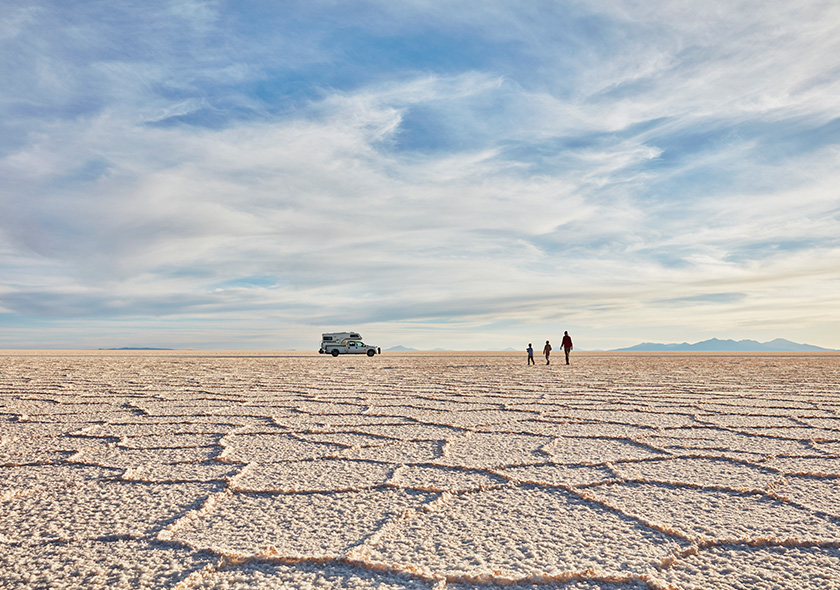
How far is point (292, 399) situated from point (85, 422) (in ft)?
8.29

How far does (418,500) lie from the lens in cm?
295

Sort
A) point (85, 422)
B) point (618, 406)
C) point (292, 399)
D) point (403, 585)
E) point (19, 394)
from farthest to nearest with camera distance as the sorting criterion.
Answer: point (19, 394) → point (292, 399) → point (618, 406) → point (85, 422) → point (403, 585)

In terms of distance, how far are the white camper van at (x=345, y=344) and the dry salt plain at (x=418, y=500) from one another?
23.5m

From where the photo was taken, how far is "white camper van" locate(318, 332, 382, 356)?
29531 millimetres

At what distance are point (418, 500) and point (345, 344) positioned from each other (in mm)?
27183

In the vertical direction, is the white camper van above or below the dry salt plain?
above

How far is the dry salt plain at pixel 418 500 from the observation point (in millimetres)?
2135

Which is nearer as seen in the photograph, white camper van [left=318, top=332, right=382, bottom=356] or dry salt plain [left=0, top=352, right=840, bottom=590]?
dry salt plain [left=0, top=352, right=840, bottom=590]

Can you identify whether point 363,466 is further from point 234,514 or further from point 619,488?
point 619,488

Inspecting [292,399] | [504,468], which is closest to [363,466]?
[504,468]

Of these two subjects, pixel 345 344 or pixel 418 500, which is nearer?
pixel 418 500

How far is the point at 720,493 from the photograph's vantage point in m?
3.10

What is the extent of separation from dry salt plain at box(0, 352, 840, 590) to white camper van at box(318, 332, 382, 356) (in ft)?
77.2

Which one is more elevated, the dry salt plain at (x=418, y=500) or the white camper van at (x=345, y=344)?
the white camper van at (x=345, y=344)
